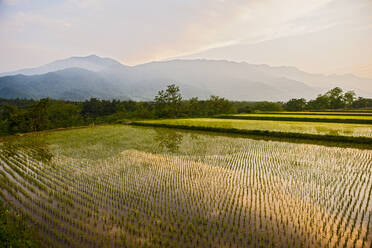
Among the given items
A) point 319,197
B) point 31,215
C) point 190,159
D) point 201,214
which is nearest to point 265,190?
point 319,197

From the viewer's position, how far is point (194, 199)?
6.07 metres

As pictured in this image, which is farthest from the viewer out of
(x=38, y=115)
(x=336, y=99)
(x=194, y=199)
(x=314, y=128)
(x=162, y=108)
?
(x=336, y=99)

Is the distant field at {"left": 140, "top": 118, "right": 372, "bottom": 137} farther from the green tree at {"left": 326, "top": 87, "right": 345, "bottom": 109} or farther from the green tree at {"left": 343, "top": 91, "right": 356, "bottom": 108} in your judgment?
the green tree at {"left": 343, "top": 91, "right": 356, "bottom": 108}

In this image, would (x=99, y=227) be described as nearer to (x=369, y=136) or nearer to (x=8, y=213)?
(x=8, y=213)

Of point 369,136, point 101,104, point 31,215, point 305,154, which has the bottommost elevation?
point 31,215

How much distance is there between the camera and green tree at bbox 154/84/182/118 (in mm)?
45625

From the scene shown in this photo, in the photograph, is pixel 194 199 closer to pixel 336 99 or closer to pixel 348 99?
pixel 336 99

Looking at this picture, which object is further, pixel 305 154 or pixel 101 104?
pixel 101 104

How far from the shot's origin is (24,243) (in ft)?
12.6

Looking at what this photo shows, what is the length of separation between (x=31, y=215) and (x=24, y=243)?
5.41 feet

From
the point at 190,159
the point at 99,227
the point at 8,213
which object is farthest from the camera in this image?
the point at 190,159

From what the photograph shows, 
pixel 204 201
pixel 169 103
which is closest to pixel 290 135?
pixel 204 201

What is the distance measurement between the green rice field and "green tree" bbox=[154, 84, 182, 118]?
114ft

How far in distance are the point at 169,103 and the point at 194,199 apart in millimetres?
42106
